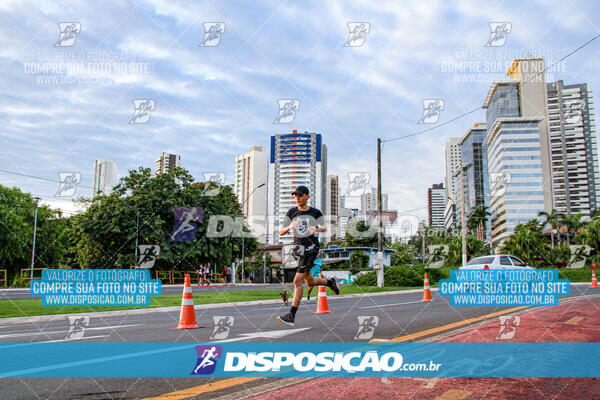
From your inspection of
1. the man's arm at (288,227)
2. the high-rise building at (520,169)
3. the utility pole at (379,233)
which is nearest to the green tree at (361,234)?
the utility pole at (379,233)

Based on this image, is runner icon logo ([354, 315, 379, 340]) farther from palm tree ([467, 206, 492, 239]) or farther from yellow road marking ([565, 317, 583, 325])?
palm tree ([467, 206, 492, 239])

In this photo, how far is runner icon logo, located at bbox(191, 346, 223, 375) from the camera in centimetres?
391

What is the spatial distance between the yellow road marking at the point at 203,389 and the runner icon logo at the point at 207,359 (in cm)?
44

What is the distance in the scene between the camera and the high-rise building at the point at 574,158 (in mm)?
176625

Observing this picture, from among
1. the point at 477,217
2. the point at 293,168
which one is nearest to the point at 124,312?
the point at 477,217

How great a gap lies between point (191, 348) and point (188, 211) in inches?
1237

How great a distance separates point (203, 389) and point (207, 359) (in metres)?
1.08

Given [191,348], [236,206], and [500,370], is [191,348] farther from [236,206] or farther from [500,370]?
[236,206]

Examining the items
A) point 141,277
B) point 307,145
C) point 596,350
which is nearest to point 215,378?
point 596,350

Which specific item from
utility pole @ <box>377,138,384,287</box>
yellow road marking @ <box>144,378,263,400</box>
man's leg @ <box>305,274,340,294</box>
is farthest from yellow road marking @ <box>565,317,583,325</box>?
utility pole @ <box>377,138,384,287</box>

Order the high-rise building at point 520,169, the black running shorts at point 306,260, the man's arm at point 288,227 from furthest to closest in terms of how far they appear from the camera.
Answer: the high-rise building at point 520,169, the black running shorts at point 306,260, the man's arm at point 288,227

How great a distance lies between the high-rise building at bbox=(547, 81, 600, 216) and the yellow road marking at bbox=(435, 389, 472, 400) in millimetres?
196888

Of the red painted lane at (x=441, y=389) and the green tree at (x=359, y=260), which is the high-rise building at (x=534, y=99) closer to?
the green tree at (x=359, y=260)

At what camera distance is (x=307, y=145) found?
6929 inches
